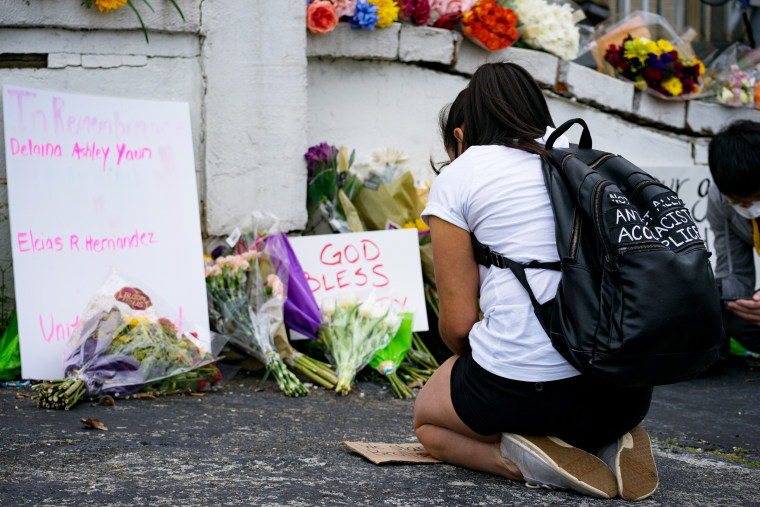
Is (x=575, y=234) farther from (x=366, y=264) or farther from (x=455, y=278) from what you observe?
(x=366, y=264)

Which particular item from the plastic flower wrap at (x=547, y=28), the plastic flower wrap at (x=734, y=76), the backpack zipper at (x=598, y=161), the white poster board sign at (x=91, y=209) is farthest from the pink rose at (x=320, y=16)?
the plastic flower wrap at (x=734, y=76)

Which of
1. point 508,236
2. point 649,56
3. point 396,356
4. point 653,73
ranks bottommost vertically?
point 396,356

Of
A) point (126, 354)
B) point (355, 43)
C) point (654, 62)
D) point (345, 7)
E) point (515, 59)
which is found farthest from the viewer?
point (654, 62)

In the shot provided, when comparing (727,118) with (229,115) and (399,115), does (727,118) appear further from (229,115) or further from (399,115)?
(229,115)

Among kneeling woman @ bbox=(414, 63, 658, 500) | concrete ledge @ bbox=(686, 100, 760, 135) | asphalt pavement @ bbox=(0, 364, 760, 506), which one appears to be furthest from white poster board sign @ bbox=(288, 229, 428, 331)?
concrete ledge @ bbox=(686, 100, 760, 135)

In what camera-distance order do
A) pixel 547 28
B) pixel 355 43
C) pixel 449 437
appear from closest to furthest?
pixel 449 437, pixel 355 43, pixel 547 28

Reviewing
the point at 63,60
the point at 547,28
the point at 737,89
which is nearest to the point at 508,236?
the point at 63,60

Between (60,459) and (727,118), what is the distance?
17.0ft

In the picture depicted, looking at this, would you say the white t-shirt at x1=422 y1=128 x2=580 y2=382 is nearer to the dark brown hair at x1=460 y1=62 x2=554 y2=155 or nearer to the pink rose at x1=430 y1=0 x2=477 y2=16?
the dark brown hair at x1=460 y1=62 x2=554 y2=155

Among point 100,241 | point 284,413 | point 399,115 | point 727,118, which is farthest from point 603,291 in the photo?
point 727,118

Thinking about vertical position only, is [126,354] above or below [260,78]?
below

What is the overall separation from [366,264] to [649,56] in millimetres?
2761

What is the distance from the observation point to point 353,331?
3963mm

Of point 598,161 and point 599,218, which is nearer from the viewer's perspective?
point 599,218
